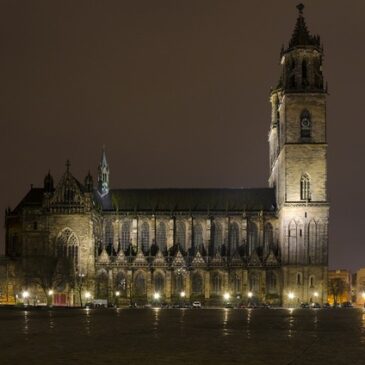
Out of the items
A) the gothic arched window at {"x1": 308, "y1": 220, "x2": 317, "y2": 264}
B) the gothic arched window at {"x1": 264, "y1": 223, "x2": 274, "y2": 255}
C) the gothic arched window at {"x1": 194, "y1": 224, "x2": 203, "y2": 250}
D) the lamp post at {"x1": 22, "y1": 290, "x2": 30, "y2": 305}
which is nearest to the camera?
the lamp post at {"x1": 22, "y1": 290, "x2": 30, "y2": 305}

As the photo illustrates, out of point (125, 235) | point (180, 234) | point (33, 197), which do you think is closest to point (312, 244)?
point (180, 234)

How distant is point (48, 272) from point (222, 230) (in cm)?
3325

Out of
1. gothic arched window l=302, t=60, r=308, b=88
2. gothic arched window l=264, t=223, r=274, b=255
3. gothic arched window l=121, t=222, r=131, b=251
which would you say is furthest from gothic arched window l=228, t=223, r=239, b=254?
gothic arched window l=302, t=60, r=308, b=88

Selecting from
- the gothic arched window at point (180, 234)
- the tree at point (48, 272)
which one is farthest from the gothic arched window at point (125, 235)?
the tree at point (48, 272)

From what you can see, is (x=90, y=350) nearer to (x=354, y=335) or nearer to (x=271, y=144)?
(x=354, y=335)

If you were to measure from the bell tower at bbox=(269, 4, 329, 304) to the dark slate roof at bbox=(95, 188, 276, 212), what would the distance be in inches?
428

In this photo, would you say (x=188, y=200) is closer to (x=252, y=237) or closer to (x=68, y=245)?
(x=252, y=237)

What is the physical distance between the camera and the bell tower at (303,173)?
140625 millimetres

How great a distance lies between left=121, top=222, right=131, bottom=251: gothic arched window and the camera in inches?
5989

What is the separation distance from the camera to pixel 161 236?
15388 centimetres

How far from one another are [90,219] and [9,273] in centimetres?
1868

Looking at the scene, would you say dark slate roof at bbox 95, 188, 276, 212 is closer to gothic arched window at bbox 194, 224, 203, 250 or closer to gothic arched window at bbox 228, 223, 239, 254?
gothic arched window at bbox 228, 223, 239, 254

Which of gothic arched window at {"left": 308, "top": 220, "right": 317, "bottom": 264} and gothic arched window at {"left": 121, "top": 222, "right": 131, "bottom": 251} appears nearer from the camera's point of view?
gothic arched window at {"left": 308, "top": 220, "right": 317, "bottom": 264}

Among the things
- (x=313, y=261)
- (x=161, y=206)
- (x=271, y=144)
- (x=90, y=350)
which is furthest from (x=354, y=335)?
(x=271, y=144)
